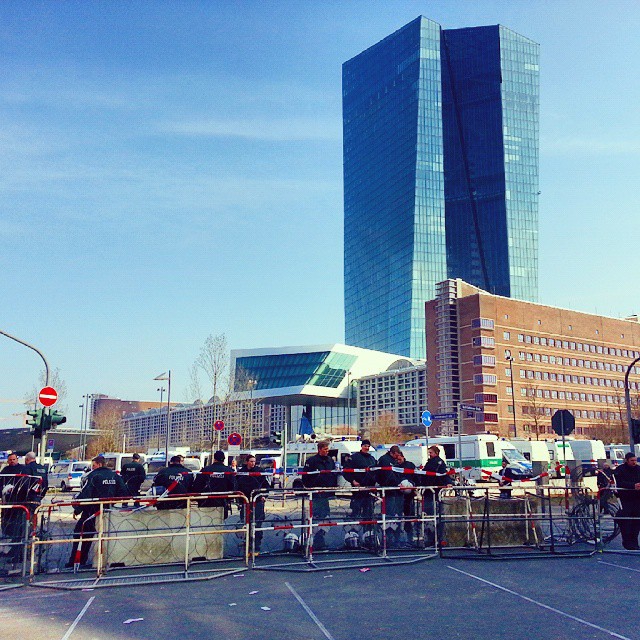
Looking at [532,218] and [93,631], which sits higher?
[532,218]

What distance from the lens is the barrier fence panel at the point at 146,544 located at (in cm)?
1096

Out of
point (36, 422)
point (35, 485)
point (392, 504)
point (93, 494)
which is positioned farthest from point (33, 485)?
point (392, 504)

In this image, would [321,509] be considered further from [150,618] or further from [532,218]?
[532,218]

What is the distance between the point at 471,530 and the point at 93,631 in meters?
7.92

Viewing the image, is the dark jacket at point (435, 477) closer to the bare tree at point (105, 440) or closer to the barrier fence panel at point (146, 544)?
the barrier fence panel at point (146, 544)

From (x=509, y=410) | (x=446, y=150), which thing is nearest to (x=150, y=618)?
(x=509, y=410)

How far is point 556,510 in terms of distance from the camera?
58.3 ft

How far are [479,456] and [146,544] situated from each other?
25237mm

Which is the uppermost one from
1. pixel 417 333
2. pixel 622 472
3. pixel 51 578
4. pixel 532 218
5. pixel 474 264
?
pixel 532 218

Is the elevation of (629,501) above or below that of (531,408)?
below

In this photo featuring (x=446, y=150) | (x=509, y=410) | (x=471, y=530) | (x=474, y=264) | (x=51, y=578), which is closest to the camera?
(x=51, y=578)

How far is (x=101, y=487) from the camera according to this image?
12.5 metres

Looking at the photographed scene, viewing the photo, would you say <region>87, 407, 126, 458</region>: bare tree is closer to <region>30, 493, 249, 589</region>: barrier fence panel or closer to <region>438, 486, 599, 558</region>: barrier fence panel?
<region>30, 493, 249, 589</region>: barrier fence panel

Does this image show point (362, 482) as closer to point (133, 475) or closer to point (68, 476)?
point (133, 475)
